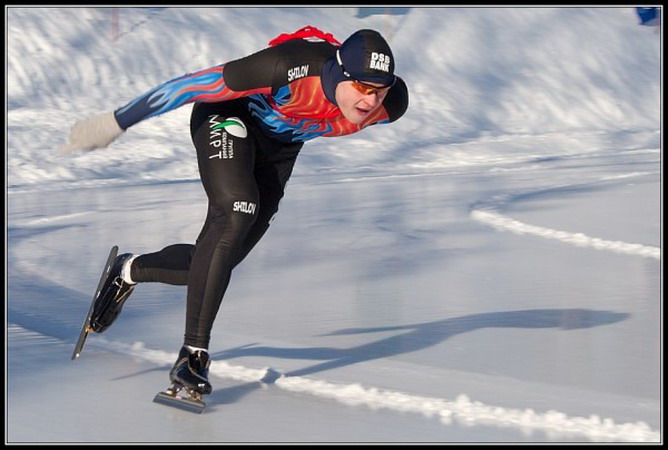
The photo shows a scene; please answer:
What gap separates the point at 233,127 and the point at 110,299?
2.63ft

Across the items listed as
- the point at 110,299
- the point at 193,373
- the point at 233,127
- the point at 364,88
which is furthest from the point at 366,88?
the point at 110,299

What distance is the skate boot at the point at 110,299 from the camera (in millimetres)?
3770

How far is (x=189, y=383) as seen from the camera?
3100mm

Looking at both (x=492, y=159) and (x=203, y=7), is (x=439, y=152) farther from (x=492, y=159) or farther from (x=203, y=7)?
(x=203, y=7)

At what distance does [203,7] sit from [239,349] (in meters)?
12.8

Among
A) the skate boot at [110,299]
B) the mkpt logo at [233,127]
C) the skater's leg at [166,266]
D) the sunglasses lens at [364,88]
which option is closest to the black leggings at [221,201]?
the mkpt logo at [233,127]

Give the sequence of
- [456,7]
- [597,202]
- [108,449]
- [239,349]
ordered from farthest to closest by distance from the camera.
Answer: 1. [456,7]
2. [597,202]
3. [239,349]
4. [108,449]

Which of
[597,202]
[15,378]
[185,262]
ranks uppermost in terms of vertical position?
[597,202]

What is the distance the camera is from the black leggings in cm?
319

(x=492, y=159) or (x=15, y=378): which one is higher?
(x=492, y=159)

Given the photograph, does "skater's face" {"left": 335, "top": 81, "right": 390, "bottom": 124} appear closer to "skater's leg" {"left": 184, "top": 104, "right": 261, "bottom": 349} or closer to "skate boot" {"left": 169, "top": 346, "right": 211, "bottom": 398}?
"skater's leg" {"left": 184, "top": 104, "right": 261, "bottom": 349}

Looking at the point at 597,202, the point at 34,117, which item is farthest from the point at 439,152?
the point at 597,202

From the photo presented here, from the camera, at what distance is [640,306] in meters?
4.50

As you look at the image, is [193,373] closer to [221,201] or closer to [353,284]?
[221,201]
